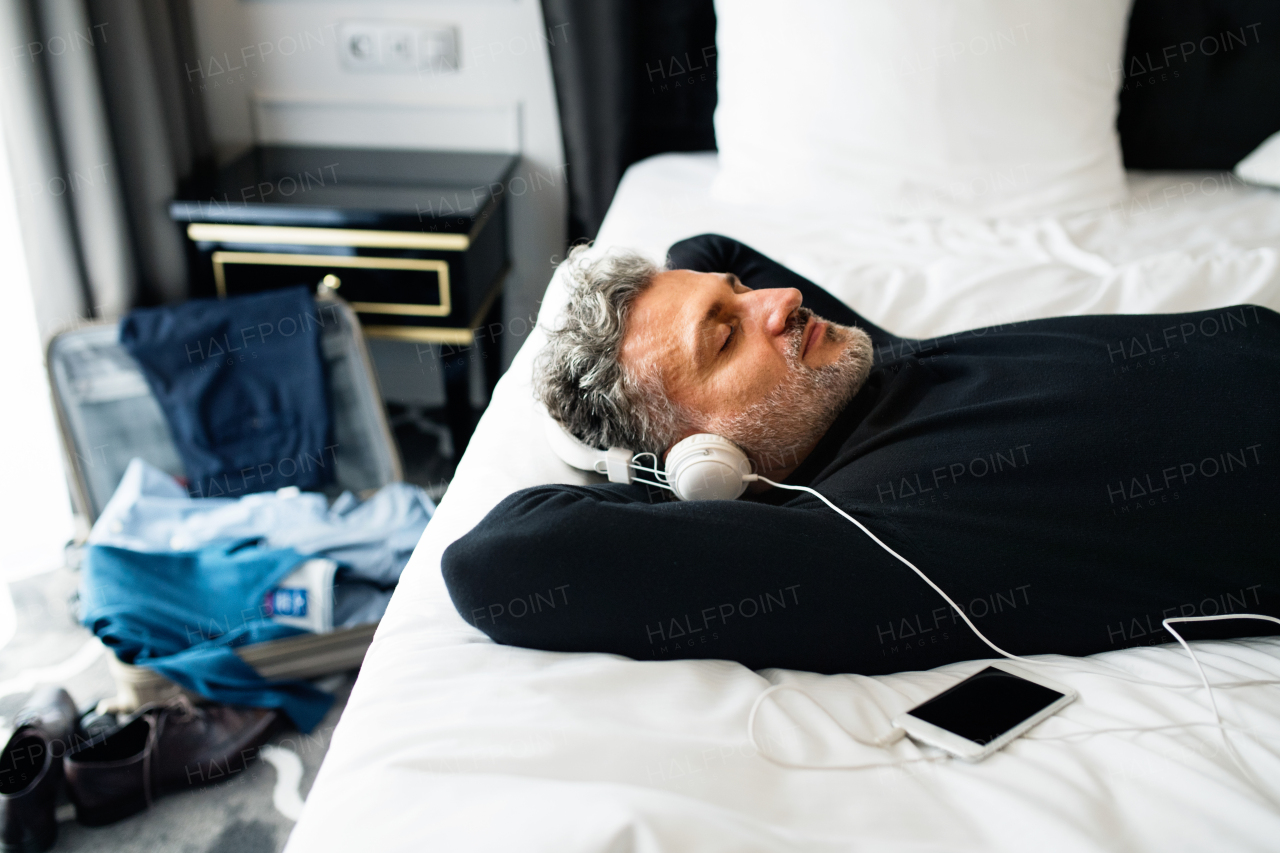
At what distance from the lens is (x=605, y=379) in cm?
113

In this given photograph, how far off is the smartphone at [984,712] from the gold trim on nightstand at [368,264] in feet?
4.69

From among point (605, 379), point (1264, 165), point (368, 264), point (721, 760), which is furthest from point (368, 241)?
point (1264, 165)

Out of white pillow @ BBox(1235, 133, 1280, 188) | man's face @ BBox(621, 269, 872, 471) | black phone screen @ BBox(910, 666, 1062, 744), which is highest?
white pillow @ BBox(1235, 133, 1280, 188)

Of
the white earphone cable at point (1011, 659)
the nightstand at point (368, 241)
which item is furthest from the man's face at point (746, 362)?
the nightstand at point (368, 241)

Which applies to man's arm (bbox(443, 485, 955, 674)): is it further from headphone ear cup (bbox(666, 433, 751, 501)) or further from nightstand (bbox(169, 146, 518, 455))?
nightstand (bbox(169, 146, 518, 455))

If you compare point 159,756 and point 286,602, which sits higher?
point 286,602

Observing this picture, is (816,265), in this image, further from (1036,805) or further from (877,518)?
(1036,805)

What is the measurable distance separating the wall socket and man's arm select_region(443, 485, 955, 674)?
5.59ft

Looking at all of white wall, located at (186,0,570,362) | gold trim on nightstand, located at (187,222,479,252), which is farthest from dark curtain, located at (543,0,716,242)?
gold trim on nightstand, located at (187,222,479,252)

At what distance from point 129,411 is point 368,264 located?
561 mm

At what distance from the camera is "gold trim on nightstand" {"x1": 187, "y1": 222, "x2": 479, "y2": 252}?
190cm

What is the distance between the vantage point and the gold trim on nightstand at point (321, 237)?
1.90m

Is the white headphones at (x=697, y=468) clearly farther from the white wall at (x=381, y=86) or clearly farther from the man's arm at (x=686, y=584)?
the white wall at (x=381, y=86)

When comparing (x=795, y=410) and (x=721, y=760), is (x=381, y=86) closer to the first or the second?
(x=795, y=410)
